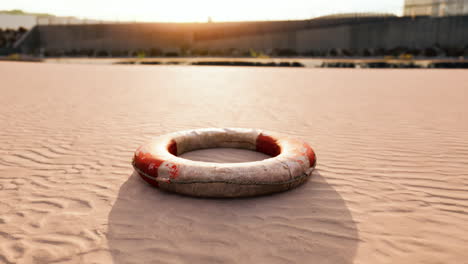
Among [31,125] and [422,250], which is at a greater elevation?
[31,125]

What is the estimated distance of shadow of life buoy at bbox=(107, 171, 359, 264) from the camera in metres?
2.29

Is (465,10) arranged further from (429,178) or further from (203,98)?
(429,178)

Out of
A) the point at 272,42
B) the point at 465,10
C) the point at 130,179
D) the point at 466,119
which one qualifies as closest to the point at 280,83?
the point at 466,119

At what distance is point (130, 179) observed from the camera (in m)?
3.61

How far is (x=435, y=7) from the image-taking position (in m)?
31.0

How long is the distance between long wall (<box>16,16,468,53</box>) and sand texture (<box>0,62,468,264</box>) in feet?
78.4

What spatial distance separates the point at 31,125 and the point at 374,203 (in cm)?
576

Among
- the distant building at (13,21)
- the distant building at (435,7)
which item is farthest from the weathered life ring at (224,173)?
the distant building at (13,21)

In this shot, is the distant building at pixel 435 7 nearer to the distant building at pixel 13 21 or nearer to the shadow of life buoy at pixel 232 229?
the shadow of life buoy at pixel 232 229

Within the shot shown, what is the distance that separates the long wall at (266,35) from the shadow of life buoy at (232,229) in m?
29.0

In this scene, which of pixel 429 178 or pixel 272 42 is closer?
pixel 429 178

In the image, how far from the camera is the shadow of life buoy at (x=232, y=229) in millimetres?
2287

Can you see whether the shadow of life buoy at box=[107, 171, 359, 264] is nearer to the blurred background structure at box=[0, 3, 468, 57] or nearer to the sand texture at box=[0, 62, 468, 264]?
the sand texture at box=[0, 62, 468, 264]

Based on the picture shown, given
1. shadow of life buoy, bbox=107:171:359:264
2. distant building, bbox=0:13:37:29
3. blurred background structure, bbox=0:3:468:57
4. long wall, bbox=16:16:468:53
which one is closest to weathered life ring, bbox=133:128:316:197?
shadow of life buoy, bbox=107:171:359:264
